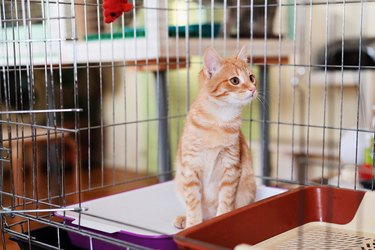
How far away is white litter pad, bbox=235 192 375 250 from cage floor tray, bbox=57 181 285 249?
24cm

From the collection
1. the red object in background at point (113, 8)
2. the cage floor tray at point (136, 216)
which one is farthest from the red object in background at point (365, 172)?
the red object in background at point (113, 8)

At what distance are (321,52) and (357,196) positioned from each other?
189cm

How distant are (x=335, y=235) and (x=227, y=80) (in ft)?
1.48

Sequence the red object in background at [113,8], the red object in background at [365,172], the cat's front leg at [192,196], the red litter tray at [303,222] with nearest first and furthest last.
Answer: the red litter tray at [303,222], the red object in background at [113,8], the cat's front leg at [192,196], the red object in background at [365,172]

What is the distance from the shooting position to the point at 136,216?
133 centimetres

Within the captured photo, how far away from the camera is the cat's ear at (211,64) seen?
1.24m

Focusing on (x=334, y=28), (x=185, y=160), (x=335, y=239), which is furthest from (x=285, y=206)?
(x=334, y=28)

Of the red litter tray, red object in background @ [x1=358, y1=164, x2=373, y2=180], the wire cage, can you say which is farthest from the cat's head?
red object in background @ [x1=358, y1=164, x2=373, y2=180]

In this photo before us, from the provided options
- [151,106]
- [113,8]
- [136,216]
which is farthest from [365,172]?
[151,106]

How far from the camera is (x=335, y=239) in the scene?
3.60 ft

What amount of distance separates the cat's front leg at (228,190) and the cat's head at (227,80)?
0.18 metres

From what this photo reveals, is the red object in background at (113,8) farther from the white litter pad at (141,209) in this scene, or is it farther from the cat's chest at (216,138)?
the white litter pad at (141,209)

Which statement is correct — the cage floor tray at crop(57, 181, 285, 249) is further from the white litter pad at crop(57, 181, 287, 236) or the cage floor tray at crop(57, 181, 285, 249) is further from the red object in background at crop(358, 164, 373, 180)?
the red object in background at crop(358, 164, 373, 180)

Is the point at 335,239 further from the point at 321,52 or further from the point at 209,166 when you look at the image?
the point at 321,52
